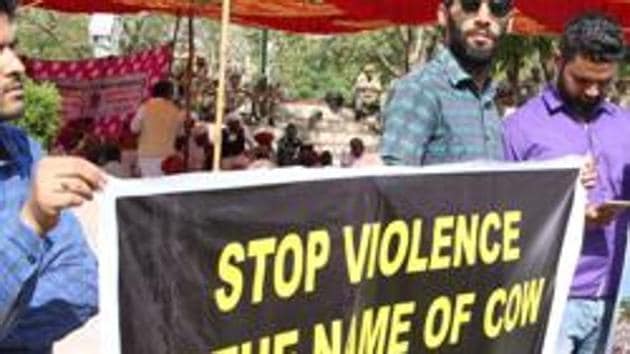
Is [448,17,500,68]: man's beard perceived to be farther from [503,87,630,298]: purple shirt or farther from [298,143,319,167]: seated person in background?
[298,143,319,167]: seated person in background

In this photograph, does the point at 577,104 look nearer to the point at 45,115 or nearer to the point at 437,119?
the point at 437,119

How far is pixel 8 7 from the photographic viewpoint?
295cm

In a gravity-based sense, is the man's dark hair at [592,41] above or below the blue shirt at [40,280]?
above

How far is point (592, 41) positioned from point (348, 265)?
1.51 metres

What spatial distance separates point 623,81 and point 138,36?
2116 cm

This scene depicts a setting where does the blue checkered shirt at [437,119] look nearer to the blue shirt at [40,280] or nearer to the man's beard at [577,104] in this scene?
the man's beard at [577,104]

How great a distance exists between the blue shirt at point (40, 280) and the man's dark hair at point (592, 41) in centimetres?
221

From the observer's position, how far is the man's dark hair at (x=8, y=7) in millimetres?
2936

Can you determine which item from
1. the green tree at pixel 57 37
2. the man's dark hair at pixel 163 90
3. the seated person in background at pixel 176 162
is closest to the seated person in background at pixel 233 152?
the seated person in background at pixel 176 162

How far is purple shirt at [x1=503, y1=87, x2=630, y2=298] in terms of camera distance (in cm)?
483

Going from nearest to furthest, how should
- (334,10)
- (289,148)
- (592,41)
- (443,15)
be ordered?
(443,15)
(592,41)
(334,10)
(289,148)

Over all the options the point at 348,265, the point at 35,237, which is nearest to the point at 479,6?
the point at 348,265

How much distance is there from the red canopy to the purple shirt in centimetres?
641

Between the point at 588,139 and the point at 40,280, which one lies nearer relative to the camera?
the point at 40,280
